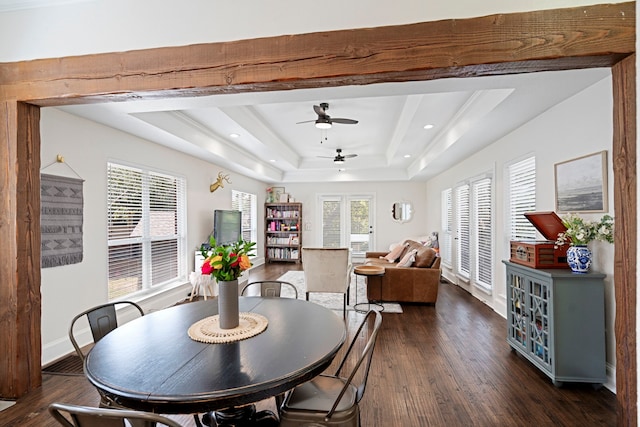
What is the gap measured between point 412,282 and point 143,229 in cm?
396

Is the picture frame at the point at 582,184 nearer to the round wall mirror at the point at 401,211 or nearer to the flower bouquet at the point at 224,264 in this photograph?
the flower bouquet at the point at 224,264

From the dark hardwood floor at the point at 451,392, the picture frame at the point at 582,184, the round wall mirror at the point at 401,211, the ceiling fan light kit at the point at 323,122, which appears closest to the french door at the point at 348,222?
the round wall mirror at the point at 401,211

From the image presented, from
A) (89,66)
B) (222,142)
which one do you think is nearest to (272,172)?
(222,142)

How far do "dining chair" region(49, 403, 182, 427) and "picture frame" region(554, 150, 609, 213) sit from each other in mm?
3304

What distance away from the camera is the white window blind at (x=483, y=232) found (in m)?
4.76

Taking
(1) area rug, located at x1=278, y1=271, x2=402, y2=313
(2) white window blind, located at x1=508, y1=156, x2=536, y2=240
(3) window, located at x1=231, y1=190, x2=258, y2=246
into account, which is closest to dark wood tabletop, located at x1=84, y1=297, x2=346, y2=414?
(1) area rug, located at x1=278, y1=271, x2=402, y2=313

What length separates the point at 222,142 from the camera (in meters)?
5.48

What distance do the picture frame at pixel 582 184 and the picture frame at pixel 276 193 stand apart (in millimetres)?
7343

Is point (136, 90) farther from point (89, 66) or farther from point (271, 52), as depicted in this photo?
point (271, 52)

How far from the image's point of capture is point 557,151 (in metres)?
3.12

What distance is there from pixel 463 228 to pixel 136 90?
564cm

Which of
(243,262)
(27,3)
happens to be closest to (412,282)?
(243,262)

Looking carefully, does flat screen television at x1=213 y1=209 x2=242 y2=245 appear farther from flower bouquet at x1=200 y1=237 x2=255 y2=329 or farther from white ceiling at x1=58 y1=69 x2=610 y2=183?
flower bouquet at x1=200 y1=237 x2=255 y2=329

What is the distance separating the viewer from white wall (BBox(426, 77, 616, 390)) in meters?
2.50
